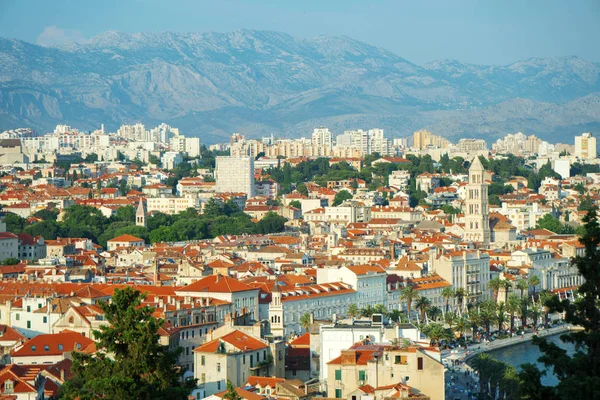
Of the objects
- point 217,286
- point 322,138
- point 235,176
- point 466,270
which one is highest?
point 322,138

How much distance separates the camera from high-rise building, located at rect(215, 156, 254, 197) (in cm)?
10062

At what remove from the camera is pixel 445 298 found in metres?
50.7

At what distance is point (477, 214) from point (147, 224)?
61.6 ft

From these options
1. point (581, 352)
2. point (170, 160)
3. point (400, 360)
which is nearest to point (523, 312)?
point (400, 360)

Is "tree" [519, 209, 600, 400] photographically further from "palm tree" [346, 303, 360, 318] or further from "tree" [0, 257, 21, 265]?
"tree" [0, 257, 21, 265]

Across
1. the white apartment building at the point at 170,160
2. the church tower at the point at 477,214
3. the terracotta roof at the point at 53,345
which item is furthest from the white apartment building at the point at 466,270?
the white apartment building at the point at 170,160

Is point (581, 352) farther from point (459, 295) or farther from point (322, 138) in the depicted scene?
point (322, 138)

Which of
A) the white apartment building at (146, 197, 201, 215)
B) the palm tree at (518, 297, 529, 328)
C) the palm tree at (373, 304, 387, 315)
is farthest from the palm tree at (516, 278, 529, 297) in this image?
the white apartment building at (146, 197, 201, 215)

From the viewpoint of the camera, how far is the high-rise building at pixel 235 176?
330 feet

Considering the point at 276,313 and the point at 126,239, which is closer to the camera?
the point at 276,313

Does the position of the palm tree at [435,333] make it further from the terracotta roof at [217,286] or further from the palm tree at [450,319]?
the terracotta roof at [217,286]

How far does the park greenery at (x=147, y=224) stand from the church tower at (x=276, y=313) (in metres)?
Answer: 34.5

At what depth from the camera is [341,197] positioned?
9181 centimetres

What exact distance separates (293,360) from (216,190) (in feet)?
236
